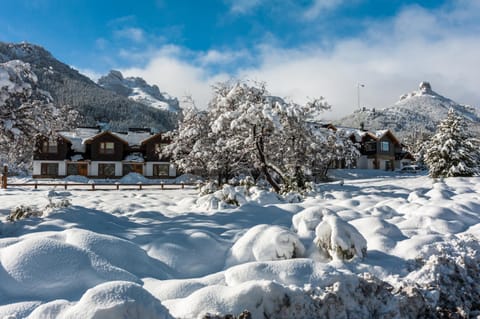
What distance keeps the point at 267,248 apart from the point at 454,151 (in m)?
26.9

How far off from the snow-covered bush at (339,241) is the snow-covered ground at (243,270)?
0.06 ft

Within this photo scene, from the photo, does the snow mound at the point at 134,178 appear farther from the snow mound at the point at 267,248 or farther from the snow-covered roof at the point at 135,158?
the snow mound at the point at 267,248

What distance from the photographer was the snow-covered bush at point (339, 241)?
17.3 ft

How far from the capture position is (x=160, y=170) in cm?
4278

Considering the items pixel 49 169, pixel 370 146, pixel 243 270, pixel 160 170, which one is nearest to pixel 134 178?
pixel 160 170

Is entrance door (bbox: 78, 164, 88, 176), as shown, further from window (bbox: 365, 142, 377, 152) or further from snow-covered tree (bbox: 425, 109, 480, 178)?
window (bbox: 365, 142, 377, 152)

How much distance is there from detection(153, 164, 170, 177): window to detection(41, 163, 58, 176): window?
12.0 meters

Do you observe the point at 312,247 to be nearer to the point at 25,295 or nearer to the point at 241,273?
the point at 241,273

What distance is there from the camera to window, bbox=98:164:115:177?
41.2 meters

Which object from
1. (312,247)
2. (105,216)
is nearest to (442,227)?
(312,247)

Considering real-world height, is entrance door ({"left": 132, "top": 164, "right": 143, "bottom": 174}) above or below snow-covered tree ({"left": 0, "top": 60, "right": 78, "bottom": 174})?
below

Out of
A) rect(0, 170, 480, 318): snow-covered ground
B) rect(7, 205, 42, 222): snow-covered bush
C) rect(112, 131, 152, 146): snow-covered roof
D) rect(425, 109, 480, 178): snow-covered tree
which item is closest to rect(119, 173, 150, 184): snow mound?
rect(112, 131, 152, 146): snow-covered roof

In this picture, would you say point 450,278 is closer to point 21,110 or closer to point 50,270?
point 50,270

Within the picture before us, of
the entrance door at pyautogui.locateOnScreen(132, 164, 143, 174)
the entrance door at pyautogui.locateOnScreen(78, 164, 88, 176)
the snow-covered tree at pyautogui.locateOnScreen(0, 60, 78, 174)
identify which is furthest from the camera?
the entrance door at pyautogui.locateOnScreen(132, 164, 143, 174)
